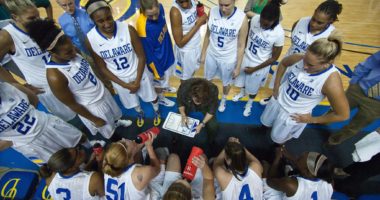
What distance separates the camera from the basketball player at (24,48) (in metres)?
2.60

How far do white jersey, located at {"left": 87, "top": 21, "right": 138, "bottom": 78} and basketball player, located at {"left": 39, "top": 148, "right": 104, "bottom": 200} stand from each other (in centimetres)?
116

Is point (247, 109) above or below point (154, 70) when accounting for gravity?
below

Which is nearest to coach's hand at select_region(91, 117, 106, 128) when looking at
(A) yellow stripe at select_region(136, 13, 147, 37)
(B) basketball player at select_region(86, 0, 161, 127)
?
(B) basketball player at select_region(86, 0, 161, 127)

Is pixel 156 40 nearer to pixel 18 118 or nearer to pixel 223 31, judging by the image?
pixel 223 31

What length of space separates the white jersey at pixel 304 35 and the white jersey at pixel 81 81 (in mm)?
2725

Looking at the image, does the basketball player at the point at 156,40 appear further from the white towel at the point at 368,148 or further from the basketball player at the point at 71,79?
the white towel at the point at 368,148

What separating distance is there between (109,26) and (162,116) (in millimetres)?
1993

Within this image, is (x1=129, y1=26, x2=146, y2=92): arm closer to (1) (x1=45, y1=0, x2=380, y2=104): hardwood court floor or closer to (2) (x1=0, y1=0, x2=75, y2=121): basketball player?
(2) (x1=0, y1=0, x2=75, y2=121): basketball player

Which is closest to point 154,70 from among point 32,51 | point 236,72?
point 236,72

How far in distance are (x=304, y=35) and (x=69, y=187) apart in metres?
3.37

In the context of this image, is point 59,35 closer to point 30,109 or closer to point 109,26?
point 109,26

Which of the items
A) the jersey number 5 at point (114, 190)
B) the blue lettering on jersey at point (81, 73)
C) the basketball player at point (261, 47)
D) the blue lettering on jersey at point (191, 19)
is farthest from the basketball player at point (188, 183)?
the blue lettering on jersey at point (191, 19)

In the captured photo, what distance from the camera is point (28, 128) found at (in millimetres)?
2658

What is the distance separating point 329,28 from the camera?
9.93 ft
